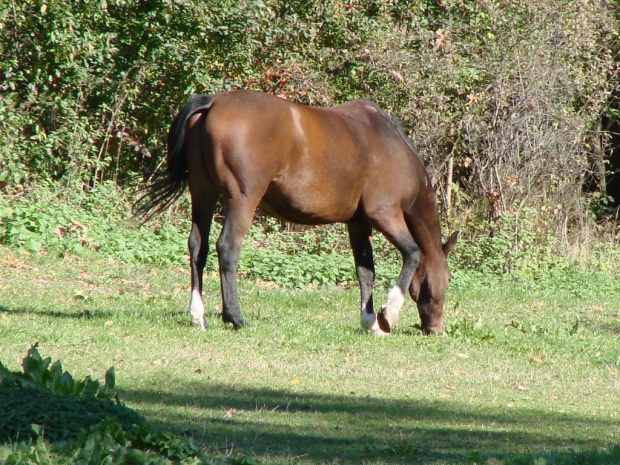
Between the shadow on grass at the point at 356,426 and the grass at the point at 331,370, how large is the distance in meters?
0.01

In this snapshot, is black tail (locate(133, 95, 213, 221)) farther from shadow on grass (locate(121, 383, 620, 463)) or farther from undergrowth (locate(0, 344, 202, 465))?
undergrowth (locate(0, 344, 202, 465))

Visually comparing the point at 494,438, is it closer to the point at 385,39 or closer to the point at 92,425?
the point at 92,425

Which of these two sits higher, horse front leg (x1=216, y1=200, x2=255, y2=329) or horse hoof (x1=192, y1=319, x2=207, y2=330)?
horse front leg (x1=216, y1=200, x2=255, y2=329)

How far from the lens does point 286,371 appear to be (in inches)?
286

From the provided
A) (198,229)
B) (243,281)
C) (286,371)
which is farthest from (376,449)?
(243,281)

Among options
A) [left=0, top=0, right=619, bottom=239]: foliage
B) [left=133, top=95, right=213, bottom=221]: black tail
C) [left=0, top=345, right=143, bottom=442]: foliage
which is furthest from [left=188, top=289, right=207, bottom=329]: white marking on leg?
[left=0, top=0, right=619, bottom=239]: foliage

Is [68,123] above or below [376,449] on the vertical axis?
above

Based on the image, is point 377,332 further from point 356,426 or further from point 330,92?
point 330,92

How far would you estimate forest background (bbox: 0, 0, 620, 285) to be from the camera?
14953 millimetres

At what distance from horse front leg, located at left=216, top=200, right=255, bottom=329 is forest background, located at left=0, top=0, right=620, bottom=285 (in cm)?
Result: 540

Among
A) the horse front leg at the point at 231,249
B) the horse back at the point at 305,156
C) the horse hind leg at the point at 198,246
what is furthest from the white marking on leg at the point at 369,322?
the horse hind leg at the point at 198,246

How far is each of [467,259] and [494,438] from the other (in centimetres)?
944

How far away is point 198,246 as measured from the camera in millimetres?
8891

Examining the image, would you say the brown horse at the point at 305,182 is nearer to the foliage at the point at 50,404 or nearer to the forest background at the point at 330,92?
the foliage at the point at 50,404
